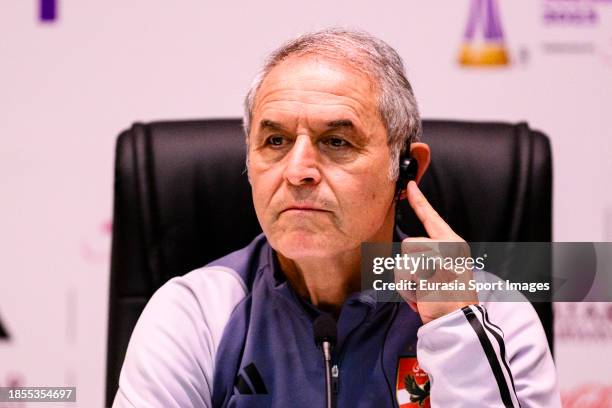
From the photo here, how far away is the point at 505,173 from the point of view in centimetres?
141

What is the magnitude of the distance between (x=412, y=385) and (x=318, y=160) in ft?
1.19

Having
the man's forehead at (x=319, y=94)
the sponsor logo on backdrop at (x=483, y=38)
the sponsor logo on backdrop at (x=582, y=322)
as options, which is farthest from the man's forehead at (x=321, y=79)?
the sponsor logo on backdrop at (x=582, y=322)

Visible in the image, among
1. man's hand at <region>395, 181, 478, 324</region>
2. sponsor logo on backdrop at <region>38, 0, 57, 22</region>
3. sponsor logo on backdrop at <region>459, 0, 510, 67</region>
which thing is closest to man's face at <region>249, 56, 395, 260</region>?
man's hand at <region>395, 181, 478, 324</region>

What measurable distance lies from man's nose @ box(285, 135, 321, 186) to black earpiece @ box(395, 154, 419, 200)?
0.16m

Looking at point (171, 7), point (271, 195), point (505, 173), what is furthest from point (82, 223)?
point (505, 173)

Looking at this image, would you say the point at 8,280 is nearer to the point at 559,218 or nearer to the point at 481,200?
the point at 481,200

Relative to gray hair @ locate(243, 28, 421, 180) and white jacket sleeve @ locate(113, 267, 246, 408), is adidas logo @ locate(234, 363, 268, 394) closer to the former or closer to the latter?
white jacket sleeve @ locate(113, 267, 246, 408)

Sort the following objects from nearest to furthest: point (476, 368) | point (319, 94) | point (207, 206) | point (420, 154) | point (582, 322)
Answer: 1. point (476, 368)
2. point (319, 94)
3. point (420, 154)
4. point (207, 206)
5. point (582, 322)

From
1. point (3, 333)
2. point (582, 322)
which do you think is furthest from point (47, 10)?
point (582, 322)

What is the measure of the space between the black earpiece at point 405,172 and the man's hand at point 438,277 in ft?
0.39

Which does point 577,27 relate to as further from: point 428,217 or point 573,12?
point 428,217

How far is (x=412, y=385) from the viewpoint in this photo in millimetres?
1144

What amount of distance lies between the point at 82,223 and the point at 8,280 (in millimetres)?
221

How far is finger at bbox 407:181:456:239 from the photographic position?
3.75 ft
